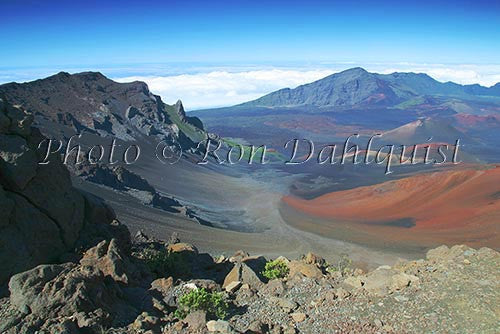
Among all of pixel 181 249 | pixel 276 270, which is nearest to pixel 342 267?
pixel 276 270

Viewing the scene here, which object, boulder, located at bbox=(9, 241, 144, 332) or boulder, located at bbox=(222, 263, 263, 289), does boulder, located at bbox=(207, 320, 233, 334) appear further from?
boulder, located at bbox=(222, 263, 263, 289)

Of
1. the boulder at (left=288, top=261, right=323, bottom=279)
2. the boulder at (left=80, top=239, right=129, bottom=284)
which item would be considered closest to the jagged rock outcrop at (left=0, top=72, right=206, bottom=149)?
the boulder at (left=80, top=239, right=129, bottom=284)

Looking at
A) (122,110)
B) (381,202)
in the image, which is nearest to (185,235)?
(381,202)

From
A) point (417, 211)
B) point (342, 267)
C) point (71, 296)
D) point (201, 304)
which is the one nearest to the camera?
point (71, 296)

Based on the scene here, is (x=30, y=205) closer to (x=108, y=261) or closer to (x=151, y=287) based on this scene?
(x=108, y=261)

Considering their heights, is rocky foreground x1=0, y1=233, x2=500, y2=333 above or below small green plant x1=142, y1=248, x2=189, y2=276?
above

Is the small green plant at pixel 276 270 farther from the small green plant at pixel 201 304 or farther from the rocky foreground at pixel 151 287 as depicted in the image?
the small green plant at pixel 201 304
